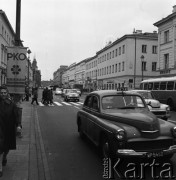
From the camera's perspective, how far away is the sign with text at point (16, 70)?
9.89m

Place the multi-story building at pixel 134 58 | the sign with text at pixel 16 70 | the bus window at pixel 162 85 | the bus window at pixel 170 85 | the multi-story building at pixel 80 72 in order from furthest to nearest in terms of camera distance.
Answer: the multi-story building at pixel 80 72
the multi-story building at pixel 134 58
the bus window at pixel 162 85
the bus window at pixel 170 85
the sign with text at pixel 16 70

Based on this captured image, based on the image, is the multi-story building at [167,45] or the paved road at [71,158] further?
the multi-story building at [167,45]

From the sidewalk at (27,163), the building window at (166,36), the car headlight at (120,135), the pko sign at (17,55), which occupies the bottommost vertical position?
the sidewalk at (27,163)

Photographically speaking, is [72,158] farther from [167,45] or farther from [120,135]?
[167,45]

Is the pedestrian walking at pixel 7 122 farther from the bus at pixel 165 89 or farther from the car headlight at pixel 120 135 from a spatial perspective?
the bus at pixel 165 89

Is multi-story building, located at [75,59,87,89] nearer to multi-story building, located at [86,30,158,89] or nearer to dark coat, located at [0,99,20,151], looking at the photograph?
multi-story building, located at [86,30,158,89]

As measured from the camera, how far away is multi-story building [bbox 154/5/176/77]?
36.7 m

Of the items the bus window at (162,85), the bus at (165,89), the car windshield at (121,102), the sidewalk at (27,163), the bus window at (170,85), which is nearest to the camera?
the sidewalk at (27,163)

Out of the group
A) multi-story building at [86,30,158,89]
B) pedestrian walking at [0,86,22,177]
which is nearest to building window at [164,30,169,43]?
multi-story building at [86,30,158,89]

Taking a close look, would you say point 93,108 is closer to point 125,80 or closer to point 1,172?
point 1,172

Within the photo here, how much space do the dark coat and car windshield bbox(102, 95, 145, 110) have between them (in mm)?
2672

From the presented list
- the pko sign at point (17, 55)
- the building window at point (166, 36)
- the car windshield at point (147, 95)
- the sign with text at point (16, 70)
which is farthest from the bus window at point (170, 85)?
the building window at point (166, 36)

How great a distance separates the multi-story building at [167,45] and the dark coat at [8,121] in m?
32.5

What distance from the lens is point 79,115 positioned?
31.4 ft
